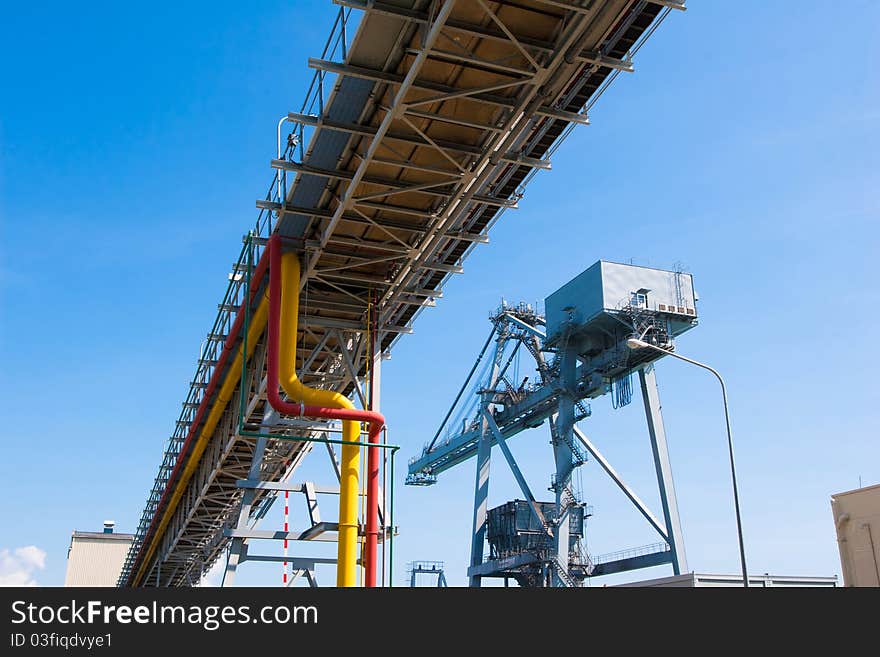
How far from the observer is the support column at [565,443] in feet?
134

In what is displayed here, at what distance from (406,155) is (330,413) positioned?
5.14 meters

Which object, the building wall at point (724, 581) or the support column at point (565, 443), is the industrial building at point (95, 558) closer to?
the support column at point (565, 443)

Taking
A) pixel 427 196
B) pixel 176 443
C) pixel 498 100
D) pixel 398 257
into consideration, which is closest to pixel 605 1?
pixel 498 100

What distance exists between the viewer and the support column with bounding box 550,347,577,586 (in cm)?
4094

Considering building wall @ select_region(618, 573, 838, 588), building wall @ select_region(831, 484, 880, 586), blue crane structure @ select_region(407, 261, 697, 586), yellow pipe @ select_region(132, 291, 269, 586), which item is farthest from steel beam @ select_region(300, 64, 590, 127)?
blue crane structure @ select_region(407, 261, 697, 586)

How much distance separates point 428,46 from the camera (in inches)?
455

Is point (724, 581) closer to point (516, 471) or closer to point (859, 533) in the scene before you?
point (859, 533)

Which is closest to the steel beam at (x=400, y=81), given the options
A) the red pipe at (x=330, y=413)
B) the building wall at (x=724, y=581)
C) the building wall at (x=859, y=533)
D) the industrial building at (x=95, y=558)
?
the red pipe at (x=330, y=413)

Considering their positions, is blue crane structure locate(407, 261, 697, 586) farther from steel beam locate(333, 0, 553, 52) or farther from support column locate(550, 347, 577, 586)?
steel beam locate(333, 0, 553, 52)

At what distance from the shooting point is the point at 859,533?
43.4 feet

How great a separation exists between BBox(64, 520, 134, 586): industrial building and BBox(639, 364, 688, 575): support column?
4560 centimetres

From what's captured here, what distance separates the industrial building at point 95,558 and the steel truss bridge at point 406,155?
1930 inches

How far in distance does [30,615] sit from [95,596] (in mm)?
510

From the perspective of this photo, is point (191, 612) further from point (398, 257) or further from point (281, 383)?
point (398, 257)
